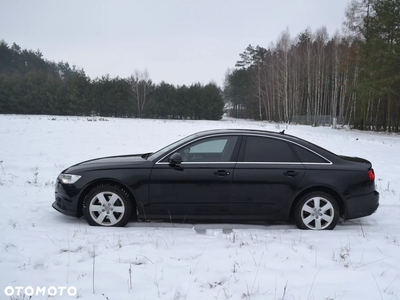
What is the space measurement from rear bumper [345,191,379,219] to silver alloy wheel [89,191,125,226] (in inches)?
136

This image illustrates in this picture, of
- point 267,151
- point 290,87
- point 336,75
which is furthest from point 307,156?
point 290,87

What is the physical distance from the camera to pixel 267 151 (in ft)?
15.4

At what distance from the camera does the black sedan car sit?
451 cm

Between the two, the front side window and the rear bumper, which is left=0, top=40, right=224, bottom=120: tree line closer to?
the front side window

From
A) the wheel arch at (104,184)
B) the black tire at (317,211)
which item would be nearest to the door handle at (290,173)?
the black tire at (317,211)

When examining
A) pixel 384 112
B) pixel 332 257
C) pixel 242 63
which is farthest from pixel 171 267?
pixel 242 63

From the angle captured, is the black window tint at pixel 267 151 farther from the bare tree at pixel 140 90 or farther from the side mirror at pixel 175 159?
the bare tree at pixel 140 90

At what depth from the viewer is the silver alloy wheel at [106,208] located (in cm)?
454

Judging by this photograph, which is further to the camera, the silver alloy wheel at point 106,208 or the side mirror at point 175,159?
the silver alloy wheel at point 106,208

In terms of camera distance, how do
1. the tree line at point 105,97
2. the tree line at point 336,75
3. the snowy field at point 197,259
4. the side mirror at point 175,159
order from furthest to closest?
1. the tree line at point 105,97
2. the tree line at point 336,75
3. the side mirror at point 175,159
4. the snowy field at point 197,259

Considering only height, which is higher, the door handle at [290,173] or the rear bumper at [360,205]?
the door handle at [290,173]

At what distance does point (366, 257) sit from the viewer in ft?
11.8

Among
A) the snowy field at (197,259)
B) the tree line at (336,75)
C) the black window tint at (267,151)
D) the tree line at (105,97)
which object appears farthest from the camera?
the tree line at (105,97)

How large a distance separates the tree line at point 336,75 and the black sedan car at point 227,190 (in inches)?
944
